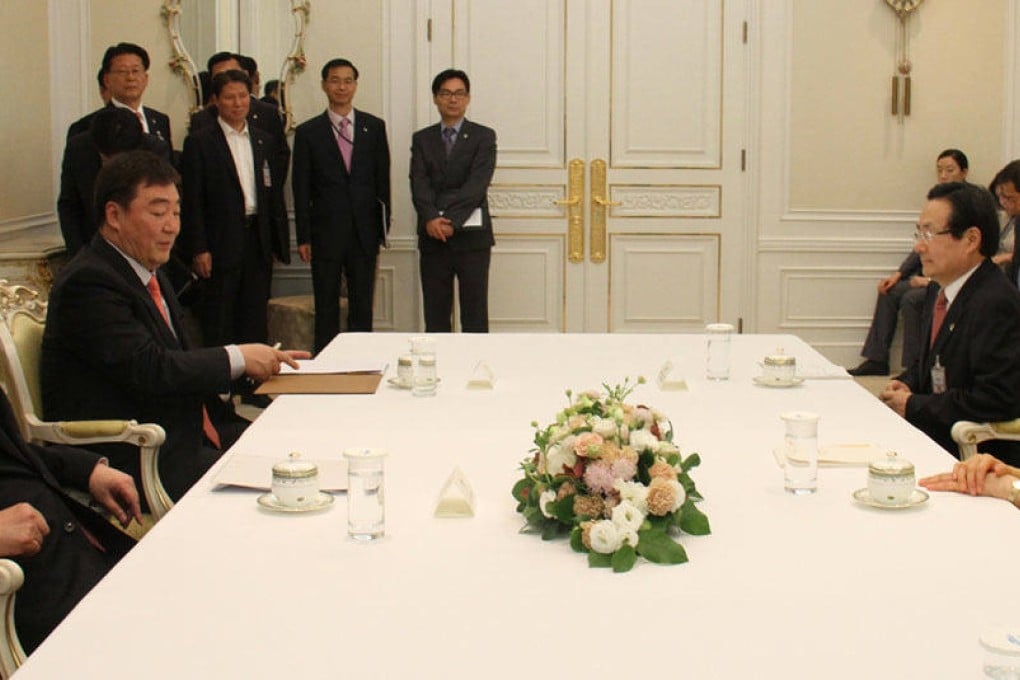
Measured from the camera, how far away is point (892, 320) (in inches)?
313

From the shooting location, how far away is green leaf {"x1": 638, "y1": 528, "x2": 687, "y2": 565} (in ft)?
6.95

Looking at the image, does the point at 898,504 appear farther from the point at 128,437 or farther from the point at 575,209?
the point at 575,209

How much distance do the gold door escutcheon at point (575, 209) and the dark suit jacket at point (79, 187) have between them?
7.91 feet

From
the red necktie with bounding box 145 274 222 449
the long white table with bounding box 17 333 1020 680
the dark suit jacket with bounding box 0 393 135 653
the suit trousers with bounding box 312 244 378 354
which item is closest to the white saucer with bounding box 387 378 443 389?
the red necktie with bounding box 145 274 222 449

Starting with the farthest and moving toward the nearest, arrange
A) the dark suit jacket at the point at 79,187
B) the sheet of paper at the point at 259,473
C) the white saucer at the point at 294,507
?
the dark suit jacket at the point at 79,187, the sheet of paper at the point at 259,473, the white saucer at the point at 294,507

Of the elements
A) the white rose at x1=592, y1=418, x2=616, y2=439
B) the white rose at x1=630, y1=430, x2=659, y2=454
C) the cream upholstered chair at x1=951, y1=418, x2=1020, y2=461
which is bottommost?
the cream upholstered chair at x1=951, y1=418, x2=1020, y2=461

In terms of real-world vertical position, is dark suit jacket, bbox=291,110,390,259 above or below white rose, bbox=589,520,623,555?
above

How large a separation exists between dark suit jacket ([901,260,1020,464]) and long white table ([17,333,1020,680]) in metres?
0.89

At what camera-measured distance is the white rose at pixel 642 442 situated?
2.20 metres

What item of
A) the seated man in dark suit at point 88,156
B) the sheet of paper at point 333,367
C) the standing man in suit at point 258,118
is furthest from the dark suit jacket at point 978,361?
the standing man in suit at point 258,118

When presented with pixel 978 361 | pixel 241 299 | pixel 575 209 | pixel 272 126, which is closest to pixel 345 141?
pixel 272 126

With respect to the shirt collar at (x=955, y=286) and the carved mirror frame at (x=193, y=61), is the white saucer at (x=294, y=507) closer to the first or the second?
the shirt collar at (x=955, y=286)

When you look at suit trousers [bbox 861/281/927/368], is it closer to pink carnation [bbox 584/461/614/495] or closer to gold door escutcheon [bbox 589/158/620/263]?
gold door escutcheon [bbox 589/158/620/263]

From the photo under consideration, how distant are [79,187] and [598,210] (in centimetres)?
290
